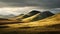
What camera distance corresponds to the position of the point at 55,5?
17.2 ft

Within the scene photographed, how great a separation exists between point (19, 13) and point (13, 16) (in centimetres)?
22

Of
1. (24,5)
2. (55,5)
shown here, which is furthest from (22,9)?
(55,5)

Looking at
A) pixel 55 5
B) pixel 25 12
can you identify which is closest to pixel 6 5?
pixel 25 12

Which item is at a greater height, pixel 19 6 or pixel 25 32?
pixel 19 6

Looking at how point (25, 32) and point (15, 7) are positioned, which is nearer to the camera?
point (25, 32)

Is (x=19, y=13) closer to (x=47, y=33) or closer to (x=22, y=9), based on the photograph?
(x=22, y=9)

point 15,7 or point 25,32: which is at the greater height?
point 15,7

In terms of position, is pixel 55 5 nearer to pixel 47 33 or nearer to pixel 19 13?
pixel 19 13

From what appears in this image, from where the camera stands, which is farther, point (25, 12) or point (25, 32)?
point (25, 12)

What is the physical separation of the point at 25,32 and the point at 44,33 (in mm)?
271

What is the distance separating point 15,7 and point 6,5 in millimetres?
303

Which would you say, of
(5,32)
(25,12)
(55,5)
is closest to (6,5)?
(25,12)

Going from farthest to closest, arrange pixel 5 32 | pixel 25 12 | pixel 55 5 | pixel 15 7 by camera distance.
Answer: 1. pixel 25 12
2. pixel 15 7
3. pixel 55 5
4. pixel 5 32

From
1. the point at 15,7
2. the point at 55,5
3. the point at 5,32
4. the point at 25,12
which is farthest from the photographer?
the point at 25,12
